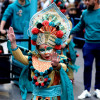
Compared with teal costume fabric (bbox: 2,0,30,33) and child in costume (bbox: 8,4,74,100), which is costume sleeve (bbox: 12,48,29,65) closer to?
child in costume (bbox: 8,4,74,100)

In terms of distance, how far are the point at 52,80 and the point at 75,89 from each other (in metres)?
2.41

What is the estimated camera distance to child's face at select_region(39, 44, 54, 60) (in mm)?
3703

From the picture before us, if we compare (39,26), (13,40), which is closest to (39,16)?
(39,26)

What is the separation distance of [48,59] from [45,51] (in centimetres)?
11

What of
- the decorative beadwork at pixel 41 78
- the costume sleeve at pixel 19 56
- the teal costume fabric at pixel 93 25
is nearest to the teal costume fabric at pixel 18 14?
the teal costume fabric at pixel 93 25

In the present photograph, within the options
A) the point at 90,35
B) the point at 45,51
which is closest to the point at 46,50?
the point at 45,51

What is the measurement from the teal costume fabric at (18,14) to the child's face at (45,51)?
241 cm

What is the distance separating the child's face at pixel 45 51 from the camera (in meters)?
3.70

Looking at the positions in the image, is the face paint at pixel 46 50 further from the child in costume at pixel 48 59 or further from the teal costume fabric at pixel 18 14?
the teal costume fabric at pixel 18 14

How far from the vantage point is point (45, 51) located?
3711 mm

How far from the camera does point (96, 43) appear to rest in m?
5.25

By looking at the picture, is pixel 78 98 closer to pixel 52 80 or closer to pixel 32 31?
pixel 52 80

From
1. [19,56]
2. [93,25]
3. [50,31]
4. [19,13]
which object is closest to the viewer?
[19,56]

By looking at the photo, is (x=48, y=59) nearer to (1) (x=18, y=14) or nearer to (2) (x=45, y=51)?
(2) (x=45, y=51)
